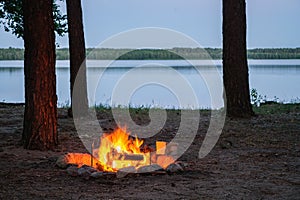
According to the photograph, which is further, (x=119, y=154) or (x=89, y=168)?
(x=119, y=154)

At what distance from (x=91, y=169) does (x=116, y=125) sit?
3.94 meters

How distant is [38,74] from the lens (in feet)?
23.0

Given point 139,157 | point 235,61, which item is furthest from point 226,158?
point 235,61

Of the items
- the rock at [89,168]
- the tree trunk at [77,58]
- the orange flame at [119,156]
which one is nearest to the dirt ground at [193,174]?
the rock at [89,168]

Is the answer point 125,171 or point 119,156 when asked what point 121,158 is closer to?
point 119,156

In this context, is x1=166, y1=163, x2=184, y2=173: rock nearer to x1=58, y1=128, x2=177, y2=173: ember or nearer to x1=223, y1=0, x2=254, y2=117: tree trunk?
x1=58, y1=128, x2=177, y2=173: ember

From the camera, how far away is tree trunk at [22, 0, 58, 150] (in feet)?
23.1

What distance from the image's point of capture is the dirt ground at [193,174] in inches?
197

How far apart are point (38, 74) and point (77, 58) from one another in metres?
3.66

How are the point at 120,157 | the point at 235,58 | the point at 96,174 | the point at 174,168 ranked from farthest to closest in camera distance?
the point at 235,58 → the point at 120,157 → the point at 174,168 → the point at 96,174

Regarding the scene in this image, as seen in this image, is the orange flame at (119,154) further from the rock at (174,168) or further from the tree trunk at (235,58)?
the tree trunk at (235,58)

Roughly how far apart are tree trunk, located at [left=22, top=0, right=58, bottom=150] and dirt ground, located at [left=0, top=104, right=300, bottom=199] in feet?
0.99

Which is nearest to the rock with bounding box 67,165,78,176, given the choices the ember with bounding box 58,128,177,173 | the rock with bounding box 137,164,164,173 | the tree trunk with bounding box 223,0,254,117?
the ember with bounding box 58,128,177,173

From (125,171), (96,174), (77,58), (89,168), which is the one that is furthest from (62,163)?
(77,58)
